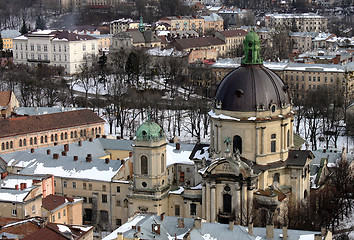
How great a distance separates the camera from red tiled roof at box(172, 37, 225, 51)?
17100cm

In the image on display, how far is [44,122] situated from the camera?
319ft

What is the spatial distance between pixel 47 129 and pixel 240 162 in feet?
121

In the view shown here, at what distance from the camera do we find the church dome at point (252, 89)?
6925 cm

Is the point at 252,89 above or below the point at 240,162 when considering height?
above

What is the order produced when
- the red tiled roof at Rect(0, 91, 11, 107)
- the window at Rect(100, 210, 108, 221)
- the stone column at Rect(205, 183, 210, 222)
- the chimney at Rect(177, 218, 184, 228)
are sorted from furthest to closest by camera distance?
the red tiled roof at Rect(0, 91, 11, 107) < the window at Rect(100, 210, 108, 221) < the stone column at Rect(205, 183, 210, 222) < the chimney at Rect(177, 218, 184, 228)

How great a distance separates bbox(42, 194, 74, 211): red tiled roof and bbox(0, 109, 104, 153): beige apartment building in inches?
885

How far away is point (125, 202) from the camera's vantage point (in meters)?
75.6

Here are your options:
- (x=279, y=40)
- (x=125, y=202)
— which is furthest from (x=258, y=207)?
(x=279, y=40)

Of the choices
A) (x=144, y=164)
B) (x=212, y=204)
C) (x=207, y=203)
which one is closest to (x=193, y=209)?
(x=207, y=203)

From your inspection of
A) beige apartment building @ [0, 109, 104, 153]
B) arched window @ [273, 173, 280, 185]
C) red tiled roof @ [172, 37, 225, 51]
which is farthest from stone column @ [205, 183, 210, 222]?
red tiled roof @ [172, 37, 225, 51]

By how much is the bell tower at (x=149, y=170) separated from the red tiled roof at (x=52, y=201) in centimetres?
647

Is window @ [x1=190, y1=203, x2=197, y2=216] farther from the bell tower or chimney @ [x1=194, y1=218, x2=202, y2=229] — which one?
chimney @ [x1=194, y1=218, x2=202, y2=229]

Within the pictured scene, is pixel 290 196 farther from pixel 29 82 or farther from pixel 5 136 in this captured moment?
pixel 29 82

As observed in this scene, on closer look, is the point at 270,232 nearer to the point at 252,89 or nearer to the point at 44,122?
the point at 252,89
